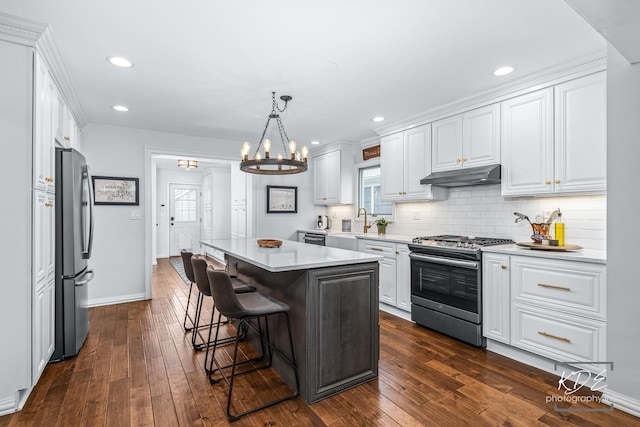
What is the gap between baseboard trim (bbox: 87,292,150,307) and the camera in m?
4.34

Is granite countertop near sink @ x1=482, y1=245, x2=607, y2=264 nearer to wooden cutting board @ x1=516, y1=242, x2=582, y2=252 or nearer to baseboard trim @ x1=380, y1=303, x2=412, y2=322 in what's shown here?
wooden cutting board @ x1=516, y1=242, x2=582, y2=252

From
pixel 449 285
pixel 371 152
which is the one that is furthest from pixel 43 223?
pixel 371 152

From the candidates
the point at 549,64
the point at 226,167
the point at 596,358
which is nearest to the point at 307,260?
the point at 596,358

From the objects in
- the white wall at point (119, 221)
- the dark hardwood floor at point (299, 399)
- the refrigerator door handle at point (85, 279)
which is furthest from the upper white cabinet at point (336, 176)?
the refrigerator door handle at point (85, 279)

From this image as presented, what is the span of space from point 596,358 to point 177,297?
188 inches

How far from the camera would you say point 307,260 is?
7.38ft

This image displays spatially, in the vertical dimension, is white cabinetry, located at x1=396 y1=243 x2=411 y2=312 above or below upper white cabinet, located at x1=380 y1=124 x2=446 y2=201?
below

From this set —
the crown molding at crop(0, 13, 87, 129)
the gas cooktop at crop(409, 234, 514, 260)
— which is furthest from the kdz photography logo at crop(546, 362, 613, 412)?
the crown molding at crop(0, 13, 87, 129)

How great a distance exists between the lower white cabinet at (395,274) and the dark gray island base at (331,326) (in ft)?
4.62

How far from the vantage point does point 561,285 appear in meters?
2.45

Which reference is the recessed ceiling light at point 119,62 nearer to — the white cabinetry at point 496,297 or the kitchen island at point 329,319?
the kitchen island at point 329,319

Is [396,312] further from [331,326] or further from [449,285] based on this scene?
[331,326]

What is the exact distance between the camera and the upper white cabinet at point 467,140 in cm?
320

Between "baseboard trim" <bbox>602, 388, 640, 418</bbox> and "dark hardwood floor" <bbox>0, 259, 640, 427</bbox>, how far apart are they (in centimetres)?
5
